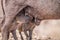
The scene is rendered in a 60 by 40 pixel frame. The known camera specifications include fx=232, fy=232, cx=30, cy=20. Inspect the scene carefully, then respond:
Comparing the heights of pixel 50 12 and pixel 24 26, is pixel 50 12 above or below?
above

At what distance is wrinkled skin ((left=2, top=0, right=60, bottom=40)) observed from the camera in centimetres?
262

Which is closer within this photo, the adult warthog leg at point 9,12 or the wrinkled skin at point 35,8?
the wrinkled skin at point 35,8

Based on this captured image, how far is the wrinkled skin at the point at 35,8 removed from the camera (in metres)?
2.62

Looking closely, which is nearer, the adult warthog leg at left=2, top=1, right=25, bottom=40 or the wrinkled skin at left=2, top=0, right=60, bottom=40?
the wrinkled skin at left=2, top=0, right=60, bottom=40

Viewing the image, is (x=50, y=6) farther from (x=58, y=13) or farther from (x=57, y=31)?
(x=57, y=31)

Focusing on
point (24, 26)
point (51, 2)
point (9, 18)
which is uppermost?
point (51, 2)

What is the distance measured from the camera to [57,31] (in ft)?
12.9

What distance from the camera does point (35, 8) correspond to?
2.74 meters

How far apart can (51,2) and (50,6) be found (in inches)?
1.9

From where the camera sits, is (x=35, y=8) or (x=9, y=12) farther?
(x=9, y=12)

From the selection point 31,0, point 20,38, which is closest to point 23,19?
point 31,0

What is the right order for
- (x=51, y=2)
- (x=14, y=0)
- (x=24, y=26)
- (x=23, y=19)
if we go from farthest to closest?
(x=24, y=26)
(x=23, y=19)
(x=14, y=0)
(x=51, y=2)

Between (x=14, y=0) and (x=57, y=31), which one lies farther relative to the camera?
(x=57, y=31)

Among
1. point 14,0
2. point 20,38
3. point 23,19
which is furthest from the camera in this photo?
point 20,38
